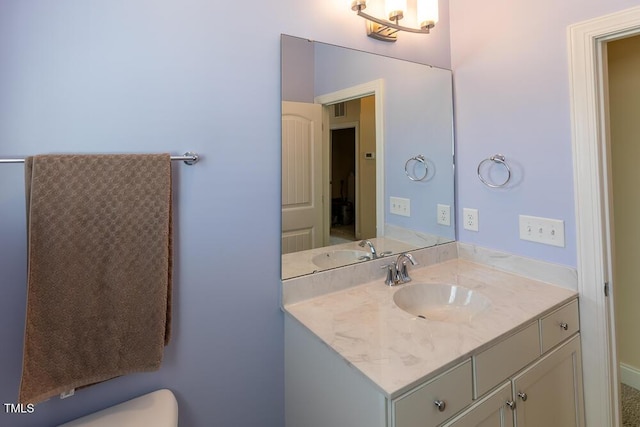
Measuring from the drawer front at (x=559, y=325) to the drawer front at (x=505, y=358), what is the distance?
0.21 feet

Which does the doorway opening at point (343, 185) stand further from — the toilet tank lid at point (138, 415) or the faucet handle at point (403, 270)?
the toilet tank lid at point (138, 415)

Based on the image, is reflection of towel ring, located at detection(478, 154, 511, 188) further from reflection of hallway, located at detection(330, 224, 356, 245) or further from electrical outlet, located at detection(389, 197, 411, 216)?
reflection of hallway, located at detection(330, 224, 356, 245)

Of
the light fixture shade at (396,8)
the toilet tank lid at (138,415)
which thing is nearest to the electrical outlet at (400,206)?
the light fixture shade at (396,8)

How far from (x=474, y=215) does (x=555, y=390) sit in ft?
2.75

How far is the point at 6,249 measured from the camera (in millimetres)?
909

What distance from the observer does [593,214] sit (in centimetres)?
133

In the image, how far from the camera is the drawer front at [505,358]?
1.01m

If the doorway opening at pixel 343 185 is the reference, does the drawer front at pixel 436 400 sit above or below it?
below

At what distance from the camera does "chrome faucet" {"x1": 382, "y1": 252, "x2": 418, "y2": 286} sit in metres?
1.48

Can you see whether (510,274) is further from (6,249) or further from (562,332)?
(6,249)

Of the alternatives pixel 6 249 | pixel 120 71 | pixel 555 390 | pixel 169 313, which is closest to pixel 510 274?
pixel 555 390

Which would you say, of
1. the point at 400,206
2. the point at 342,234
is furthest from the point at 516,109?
the point at 342,234

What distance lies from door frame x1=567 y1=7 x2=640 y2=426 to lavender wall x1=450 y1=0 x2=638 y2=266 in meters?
0.04

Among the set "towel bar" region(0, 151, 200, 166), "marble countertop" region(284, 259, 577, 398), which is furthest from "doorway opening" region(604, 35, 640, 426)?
"towel bar" region(0, 151, 200, 166)
